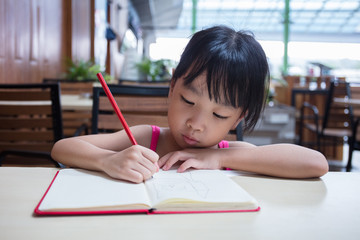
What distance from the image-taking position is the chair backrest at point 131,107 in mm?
1338

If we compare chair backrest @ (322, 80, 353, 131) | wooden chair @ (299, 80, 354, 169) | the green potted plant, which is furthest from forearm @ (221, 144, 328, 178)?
the green potted plant

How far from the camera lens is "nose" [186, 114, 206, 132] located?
2.67 feet

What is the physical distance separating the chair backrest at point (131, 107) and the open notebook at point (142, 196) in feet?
2.18

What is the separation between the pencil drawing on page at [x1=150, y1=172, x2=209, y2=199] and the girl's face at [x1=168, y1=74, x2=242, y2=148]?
154 millimetres

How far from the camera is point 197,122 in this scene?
0.81 m

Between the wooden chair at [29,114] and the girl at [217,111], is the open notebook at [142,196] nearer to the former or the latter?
the girl at [217,111]

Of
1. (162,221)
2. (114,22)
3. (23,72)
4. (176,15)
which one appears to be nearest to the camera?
(162,221)

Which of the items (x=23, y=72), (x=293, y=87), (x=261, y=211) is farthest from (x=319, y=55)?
(x=261, y=211)

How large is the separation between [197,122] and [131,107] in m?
0.62

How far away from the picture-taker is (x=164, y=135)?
1095 mm

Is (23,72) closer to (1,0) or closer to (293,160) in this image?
(1,0)

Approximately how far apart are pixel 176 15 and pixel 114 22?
509 cm

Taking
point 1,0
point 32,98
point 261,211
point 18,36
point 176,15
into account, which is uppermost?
point 176,15

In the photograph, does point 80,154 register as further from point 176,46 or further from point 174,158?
point 176,46
